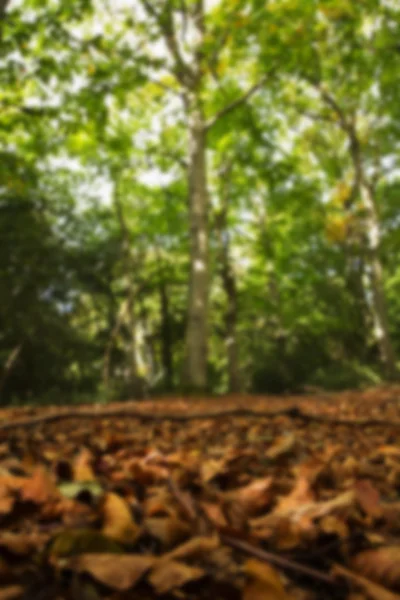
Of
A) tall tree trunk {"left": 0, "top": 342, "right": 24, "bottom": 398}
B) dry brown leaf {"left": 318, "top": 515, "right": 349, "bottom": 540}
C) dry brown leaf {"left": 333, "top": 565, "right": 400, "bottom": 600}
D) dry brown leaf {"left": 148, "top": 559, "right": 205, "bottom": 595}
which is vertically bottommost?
dry brown leaf {"left": 333, "top": 565, "right": 400, "bottom": 600}

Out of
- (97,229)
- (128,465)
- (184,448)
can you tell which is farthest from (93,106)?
(97,229)

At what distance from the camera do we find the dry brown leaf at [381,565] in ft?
2.53

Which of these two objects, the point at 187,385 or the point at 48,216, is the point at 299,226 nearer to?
the point at 48,216

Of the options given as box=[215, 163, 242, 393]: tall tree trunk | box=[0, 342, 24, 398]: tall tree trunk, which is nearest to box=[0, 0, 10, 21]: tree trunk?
box=[0, 342, 24, 398]: tall tree trunk

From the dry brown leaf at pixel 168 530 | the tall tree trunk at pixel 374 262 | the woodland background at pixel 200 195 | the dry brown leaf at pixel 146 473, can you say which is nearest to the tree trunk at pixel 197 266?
the woodland background at pixel 200 195

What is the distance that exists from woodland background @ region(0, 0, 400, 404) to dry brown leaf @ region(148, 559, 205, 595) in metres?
4.99

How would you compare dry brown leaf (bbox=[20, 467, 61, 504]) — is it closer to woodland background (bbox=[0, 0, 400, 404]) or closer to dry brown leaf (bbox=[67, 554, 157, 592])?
dry brown leaf (bbox=[67, 554, 157, 592])

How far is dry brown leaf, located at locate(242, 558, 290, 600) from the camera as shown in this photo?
672mm

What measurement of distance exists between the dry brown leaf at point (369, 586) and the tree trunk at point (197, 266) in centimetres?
835

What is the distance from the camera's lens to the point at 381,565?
0.81 metres

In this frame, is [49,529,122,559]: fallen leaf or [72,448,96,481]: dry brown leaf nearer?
[49,529,122,559]: fallen leaf

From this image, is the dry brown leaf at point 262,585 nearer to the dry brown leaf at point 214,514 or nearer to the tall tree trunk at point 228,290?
the dry brown leaf at point 214,514

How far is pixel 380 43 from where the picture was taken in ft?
34.4

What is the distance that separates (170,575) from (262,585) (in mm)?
130
